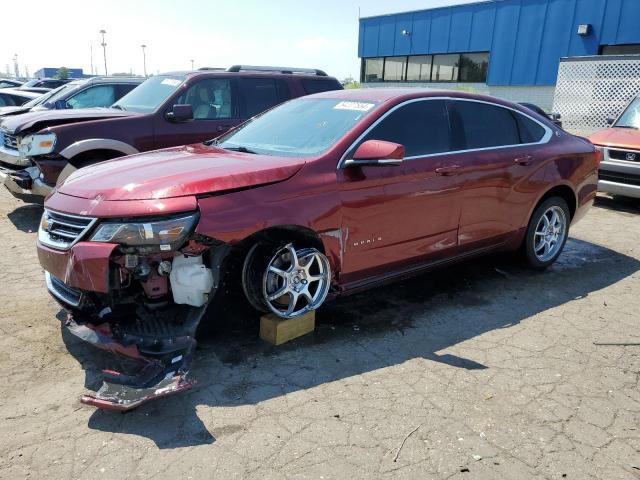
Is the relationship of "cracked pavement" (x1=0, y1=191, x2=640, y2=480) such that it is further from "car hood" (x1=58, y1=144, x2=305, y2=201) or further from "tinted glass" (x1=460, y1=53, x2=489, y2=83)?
"tinted glass" (x1=460, y1=53, x2=489, y2=83)

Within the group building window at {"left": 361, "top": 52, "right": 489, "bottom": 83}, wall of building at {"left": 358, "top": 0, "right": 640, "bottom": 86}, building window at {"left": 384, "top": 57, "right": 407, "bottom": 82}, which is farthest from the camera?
building window at {"left": 384, "top": 57, "right": 407, "bottom": 82}

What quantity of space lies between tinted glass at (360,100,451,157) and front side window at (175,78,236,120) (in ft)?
12.5

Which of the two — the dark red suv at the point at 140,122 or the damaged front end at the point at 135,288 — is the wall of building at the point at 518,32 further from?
the damaged front end at the point at 135,288

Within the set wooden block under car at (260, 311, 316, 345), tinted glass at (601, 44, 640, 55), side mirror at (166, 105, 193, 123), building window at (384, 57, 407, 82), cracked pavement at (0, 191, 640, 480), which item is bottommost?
cracked pavement at (0, 191, 640, 480)

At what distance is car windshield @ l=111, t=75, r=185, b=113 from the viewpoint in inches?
279

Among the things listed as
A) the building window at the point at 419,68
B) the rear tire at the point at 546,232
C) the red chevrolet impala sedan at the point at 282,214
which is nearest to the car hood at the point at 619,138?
the rear tire at the point at 546,232

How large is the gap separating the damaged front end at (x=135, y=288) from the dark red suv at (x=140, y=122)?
10.6 feet

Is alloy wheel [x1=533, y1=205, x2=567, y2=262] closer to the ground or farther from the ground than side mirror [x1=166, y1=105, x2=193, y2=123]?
closer to the ground

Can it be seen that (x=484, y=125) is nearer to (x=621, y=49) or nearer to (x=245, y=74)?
(x=245, y=74)

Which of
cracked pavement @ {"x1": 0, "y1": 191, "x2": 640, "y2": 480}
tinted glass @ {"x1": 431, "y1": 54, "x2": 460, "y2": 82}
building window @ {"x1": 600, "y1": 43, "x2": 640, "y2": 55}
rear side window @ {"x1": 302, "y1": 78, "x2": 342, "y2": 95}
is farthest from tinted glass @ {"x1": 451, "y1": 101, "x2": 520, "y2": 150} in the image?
tinted glass @ {"x1": 431, "y1": 54, "x2": 460, "y2": 82}

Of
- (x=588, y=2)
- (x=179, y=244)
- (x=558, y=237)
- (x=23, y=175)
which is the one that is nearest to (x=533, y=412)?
(x=179, y=244)

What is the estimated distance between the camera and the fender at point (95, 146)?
6.19m

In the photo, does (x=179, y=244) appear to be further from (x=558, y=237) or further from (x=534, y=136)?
(x=558, y=237)

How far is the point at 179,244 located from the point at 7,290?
250cm
